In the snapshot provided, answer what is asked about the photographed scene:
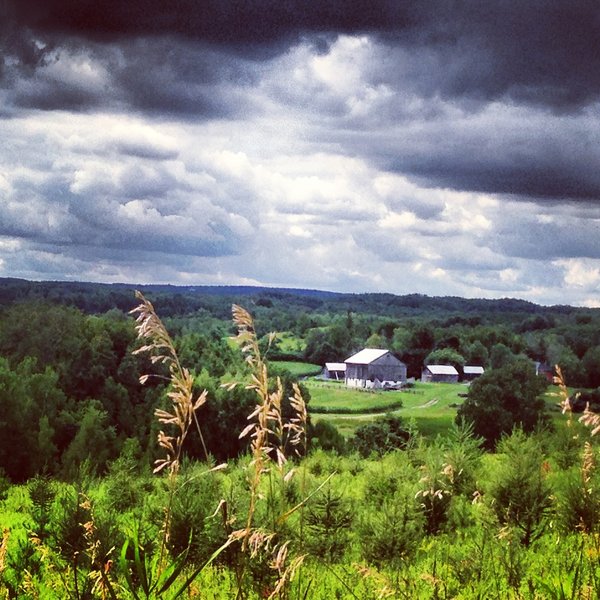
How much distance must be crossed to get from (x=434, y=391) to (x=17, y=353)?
35.9 m

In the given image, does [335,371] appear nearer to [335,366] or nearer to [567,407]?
[335,366]

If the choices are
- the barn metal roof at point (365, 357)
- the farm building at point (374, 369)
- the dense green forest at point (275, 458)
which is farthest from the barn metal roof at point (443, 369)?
the barn metal roof at point (365, 357)

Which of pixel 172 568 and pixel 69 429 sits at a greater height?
pixel 172 568

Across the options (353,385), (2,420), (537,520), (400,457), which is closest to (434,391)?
(353,385)

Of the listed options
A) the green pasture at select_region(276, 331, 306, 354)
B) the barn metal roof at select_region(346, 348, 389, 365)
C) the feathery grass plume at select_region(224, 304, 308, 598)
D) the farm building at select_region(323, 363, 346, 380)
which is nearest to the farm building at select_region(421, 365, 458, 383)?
the barn metal roof at select_region(346, 348, 389, 365)

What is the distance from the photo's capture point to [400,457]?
50.6 ft

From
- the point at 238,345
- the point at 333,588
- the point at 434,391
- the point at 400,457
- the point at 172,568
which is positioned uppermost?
the point at 238,345

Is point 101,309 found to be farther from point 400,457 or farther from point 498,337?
point 400,457

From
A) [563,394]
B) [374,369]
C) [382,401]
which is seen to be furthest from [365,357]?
[563,394]

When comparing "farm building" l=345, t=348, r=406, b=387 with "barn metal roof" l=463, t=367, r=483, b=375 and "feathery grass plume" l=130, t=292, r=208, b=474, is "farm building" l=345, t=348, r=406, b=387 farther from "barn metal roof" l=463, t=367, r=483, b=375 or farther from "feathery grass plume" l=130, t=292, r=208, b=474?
"feathery grass plume" l=130, t=292, r=208, b=474

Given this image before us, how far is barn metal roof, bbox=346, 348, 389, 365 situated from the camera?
2751 inches

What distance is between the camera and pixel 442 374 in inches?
2709

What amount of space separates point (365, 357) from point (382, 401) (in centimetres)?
722

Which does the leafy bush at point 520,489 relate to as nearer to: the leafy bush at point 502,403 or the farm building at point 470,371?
the leafy bush at point 502,403
